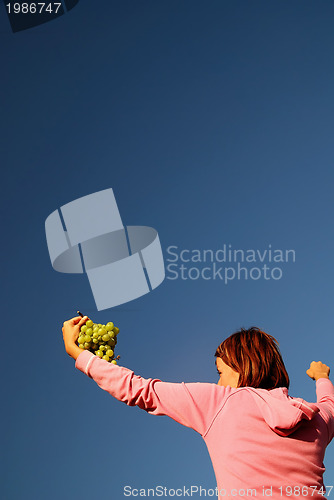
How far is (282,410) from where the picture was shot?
1.74m

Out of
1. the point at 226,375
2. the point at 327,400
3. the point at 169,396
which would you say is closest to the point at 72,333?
the point at 169,396

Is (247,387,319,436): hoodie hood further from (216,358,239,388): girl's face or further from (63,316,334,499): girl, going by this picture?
(216,358,239,388): girl's face

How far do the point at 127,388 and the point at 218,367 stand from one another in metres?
0.39

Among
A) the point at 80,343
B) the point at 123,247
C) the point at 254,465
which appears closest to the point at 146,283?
the point at 123,247

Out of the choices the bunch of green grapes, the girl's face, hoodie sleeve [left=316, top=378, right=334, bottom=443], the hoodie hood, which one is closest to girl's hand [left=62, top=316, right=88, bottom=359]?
the bunch of green grapes

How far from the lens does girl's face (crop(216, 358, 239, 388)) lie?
1.97 metres

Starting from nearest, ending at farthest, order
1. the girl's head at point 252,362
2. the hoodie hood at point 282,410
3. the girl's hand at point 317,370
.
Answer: the hoodie hood at point 282,410 → the girl's head at point 252,362 → the girl's hand at point 317,370

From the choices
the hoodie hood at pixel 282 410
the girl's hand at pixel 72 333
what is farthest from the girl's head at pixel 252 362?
the girl's hand at pixel 72 333

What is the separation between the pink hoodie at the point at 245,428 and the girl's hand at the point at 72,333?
6.9 inches

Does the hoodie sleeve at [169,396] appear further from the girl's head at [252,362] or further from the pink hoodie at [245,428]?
the girl's head at [252,362]

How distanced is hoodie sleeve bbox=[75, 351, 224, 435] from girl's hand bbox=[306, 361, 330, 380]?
64 centimetres

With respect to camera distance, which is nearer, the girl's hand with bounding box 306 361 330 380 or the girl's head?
the girl's head

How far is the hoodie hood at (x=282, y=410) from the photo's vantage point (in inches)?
68.0

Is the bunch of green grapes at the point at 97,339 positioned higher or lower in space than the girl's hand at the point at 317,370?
higher
